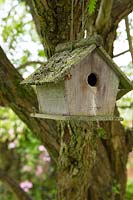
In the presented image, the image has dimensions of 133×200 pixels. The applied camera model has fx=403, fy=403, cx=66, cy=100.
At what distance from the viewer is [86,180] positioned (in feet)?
5.91

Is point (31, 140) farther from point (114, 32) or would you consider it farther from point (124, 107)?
point (114, 32)

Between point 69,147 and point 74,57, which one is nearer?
point 74,57

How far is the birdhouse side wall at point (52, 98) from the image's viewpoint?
1.17m

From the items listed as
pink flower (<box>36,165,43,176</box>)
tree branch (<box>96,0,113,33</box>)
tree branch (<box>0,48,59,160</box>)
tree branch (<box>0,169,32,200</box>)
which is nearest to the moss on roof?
tree branch (<box>96,0,113,33</box>)

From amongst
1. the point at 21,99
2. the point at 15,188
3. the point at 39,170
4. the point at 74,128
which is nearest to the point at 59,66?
the point at 74,128

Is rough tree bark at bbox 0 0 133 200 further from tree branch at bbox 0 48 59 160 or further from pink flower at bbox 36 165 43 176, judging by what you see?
pink flower at bbox 36 165 43 176

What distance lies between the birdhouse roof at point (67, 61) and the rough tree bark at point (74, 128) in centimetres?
21

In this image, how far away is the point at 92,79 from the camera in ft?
4.00

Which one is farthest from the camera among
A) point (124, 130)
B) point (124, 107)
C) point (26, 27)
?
point (26, 27)

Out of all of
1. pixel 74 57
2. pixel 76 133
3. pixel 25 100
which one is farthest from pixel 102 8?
pixel 25 100

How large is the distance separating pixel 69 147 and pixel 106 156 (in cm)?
51

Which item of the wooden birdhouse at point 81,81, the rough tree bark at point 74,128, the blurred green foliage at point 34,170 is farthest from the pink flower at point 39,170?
the wooden birdhouse at point 81,81

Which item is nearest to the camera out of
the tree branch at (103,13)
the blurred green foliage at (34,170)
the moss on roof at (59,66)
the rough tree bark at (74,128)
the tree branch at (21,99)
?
the moss on roof at (59,66)

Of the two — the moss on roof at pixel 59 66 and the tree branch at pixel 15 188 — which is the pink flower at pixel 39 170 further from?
the moss on roof at pixel 59 66
